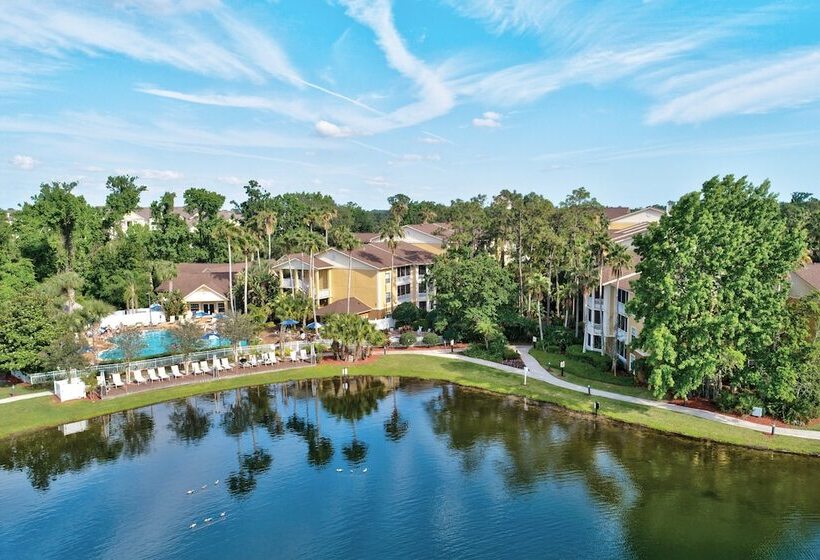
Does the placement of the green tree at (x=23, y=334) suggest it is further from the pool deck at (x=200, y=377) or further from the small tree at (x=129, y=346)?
the pool deck at (x=200, y=377)

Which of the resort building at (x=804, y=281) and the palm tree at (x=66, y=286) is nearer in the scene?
the resort building at (x=804, y=281)

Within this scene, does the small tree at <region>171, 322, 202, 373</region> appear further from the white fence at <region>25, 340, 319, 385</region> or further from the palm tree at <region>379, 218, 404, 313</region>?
the palm tree at <region>379, 218, 404, 313</region>

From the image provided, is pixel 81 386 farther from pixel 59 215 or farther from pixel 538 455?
pixel 59 215

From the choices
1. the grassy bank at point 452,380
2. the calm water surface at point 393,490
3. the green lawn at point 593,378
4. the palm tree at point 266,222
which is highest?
the palm tree at point 266,222

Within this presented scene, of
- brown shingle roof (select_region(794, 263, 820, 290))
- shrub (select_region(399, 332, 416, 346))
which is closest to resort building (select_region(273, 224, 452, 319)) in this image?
shrub (select_region(399, 332, 416, 346))

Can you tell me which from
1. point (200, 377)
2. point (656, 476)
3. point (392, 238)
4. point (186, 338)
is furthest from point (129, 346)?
point (656, 476)

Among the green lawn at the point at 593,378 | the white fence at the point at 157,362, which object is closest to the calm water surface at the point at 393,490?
the green lawn at the point at 593,378
